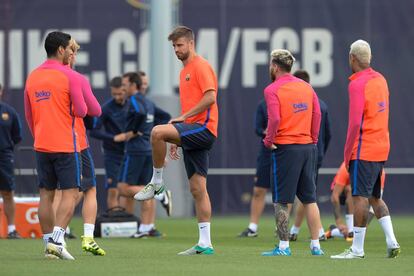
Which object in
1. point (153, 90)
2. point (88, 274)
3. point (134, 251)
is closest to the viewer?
point (88, 274)

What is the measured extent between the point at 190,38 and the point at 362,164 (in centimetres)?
191

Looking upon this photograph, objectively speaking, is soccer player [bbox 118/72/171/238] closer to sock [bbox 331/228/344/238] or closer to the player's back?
sock [bbox 331/228/344/238]

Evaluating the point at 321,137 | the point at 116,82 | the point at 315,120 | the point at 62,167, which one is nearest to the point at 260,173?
the point at 321,137

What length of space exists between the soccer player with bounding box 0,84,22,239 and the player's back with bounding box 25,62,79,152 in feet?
16.0

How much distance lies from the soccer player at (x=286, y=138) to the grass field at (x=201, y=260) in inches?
21.4

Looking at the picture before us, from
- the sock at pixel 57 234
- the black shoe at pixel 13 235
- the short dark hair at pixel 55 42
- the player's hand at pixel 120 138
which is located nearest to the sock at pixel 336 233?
the player's hand at pixel 120 138

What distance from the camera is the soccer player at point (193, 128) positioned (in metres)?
11.5

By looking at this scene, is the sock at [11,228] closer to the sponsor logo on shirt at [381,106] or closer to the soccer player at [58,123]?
the soccer player at [58,123]

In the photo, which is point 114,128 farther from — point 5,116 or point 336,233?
point 336,233

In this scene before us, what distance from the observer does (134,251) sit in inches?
503

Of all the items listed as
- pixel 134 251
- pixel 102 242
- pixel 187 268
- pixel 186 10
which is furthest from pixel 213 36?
pixel 187 268

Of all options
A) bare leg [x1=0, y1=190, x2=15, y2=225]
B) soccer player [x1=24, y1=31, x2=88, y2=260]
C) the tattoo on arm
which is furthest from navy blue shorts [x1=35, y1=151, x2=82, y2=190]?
bare leg [x1=0, y1=190, x2=15, y2=225]

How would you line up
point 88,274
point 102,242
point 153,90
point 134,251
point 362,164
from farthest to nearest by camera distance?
point 153,90, point 102,242, point 134,251, point 362,164, point 88,274

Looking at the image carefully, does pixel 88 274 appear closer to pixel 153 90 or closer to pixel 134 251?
pixel 134 251
